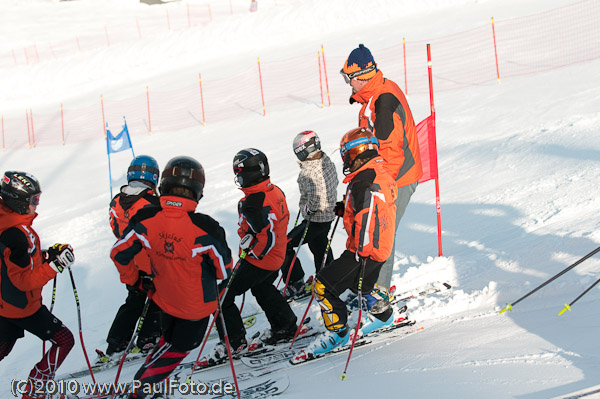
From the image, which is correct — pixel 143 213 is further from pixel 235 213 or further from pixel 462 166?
pixel 462 166

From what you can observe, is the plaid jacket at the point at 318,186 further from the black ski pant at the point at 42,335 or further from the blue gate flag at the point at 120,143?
the blue gate flag at the point at 120,143

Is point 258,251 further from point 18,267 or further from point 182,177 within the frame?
point 18,267

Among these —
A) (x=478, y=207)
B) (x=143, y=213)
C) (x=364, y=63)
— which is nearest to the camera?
(x=143, y=213)

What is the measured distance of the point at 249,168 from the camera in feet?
15.1

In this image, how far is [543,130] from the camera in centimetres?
990

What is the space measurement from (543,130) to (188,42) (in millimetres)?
20918

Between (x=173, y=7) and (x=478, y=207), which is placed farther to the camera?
(x=173, y=7)

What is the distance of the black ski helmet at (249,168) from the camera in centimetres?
459

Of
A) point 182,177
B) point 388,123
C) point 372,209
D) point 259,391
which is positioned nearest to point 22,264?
point 182,177

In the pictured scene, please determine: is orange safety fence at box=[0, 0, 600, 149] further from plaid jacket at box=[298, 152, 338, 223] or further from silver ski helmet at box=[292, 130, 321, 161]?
silver ski helmet at box=[292, 130, 321, 161]

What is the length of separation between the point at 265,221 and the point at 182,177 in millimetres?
1155

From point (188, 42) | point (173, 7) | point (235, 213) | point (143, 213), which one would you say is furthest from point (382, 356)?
point (173, 7)

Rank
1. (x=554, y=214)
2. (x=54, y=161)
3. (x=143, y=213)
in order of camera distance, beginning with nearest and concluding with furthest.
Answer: (x=143, y=213) → (x=554, y=214) → (x=54, y=161)

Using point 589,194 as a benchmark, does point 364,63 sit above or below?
above
